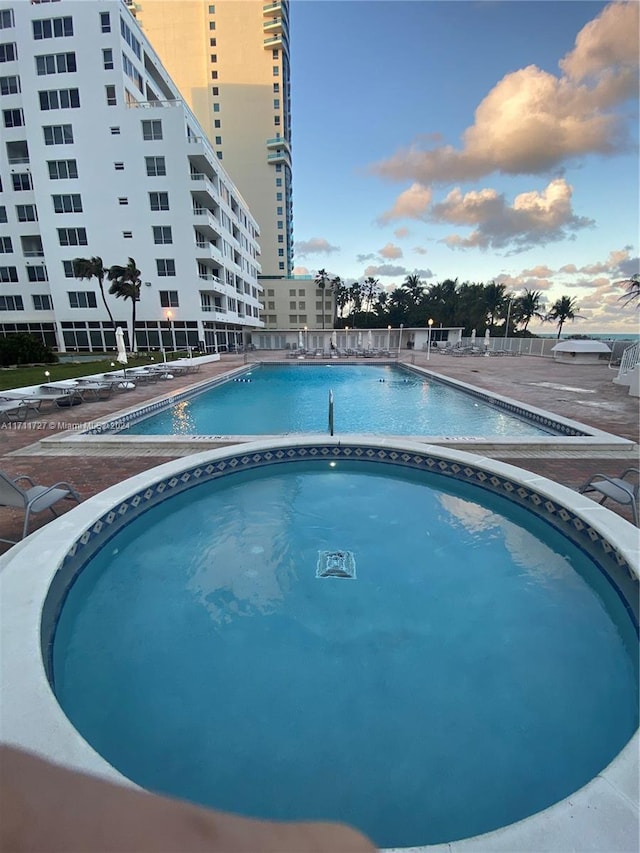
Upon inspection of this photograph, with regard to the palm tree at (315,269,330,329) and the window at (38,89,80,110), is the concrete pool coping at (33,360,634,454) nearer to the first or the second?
the window at (38,89,80,110)

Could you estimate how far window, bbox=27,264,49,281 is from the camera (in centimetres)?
3116

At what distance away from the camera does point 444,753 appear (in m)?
2.28

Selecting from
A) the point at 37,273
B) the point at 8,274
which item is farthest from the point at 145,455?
the point at 8,274

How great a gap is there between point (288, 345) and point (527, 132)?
36603 millimetres

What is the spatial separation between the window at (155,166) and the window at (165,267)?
18.7 ft

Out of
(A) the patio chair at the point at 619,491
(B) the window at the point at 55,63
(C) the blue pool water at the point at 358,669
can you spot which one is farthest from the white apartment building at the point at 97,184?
(A) the patio chair at the point at 619,491

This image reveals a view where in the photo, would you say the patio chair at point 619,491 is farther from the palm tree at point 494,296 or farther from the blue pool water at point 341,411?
the palm tree at point 494,296

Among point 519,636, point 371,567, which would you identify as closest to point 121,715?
point 371,567

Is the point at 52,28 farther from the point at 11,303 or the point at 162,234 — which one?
the point at 11,303

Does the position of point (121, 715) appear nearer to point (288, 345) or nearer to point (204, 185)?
point (204, 185)

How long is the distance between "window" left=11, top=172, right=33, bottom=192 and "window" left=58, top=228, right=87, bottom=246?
5443 millimetres

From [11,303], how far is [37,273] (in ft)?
11.5

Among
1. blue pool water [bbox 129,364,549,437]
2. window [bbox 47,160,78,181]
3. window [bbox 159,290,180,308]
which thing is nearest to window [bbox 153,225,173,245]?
window [bbox 159,290,180,308]

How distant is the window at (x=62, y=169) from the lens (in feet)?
90.8
